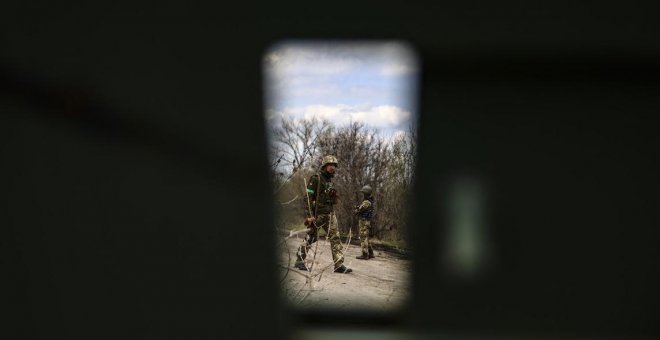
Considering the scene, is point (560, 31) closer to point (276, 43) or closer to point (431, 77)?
point (431, 77)

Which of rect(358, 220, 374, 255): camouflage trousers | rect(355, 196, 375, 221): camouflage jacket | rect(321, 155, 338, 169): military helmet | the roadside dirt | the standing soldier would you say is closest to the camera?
the roadside dirt

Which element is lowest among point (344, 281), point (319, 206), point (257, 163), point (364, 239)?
point (344, 281)

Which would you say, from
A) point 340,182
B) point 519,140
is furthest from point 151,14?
point 340,182

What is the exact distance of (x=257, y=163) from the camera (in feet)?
3.17

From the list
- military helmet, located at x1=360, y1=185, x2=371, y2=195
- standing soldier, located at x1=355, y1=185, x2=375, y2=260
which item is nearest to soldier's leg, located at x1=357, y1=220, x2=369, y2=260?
standing soldier, located at x1=355, y1=185, x2=375, y2=260

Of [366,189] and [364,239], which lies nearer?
[366,189]

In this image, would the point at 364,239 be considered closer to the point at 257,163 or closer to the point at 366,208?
the point at 366,208

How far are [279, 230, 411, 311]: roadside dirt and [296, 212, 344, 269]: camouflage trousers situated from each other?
0.12ft

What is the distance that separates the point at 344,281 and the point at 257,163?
1501 mm

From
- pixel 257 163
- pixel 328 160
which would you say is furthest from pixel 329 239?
pixel 257 163

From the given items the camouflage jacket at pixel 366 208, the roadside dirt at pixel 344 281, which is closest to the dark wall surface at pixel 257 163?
the roadside dirt at pixel 344 281

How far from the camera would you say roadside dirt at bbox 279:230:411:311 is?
4.09ft

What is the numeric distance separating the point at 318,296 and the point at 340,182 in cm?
94

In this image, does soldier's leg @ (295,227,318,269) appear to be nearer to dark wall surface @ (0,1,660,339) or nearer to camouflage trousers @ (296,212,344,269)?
camouflage trousers @ (296,212,344,269)
